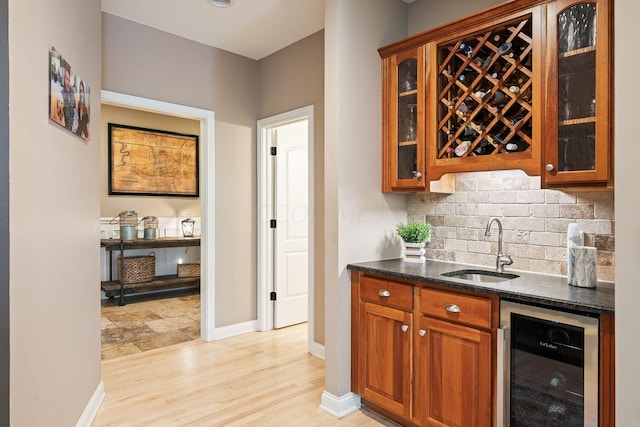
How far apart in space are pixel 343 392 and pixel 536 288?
52.8 inches

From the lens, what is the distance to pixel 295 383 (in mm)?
2916

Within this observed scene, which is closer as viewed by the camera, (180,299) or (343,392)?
(343,392)

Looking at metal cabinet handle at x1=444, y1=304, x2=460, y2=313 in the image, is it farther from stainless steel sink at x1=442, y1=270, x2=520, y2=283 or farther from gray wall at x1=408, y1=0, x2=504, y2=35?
gray wall at x1=408, y1=0, x2=504, y2=35

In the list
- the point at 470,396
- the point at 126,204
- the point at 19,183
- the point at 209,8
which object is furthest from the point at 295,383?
the point at 126,204

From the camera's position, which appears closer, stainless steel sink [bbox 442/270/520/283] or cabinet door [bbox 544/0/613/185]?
cabinet door [bbox 544/0/613/185]

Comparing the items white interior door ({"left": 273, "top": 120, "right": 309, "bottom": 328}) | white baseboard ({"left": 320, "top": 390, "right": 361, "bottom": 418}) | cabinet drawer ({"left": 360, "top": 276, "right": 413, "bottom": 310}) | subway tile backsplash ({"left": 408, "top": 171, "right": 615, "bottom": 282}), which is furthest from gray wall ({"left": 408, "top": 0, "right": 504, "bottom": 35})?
white baseboard ({"left": 320, "top": 390, "right": 361, "bottom": 418})

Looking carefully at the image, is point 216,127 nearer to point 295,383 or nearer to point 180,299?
point 295,383

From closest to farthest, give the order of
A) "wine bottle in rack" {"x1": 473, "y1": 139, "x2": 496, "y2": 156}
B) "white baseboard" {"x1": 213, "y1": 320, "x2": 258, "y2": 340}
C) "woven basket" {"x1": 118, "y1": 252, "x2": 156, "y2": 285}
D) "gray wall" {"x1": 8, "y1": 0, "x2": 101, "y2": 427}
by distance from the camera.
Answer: "gray wall" {"x1": 8, "y1": 0, "x2": 101, "y2": 427} → "wine bottle in rack" {"x1": 473, "y1": 139, "x2": 496, "y2": 156} → "white baseboard" {"x1": 213, "y1": 320, "x2": 258, "y2": 340} → "woven basket" {"x1": 118, "y1": 252, "x2": 156, "y2": 285}

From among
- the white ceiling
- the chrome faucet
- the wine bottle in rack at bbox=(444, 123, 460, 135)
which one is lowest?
the chrome faucet

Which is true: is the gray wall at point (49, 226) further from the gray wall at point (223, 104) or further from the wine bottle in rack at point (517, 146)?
the wine bottle in rack at point (517, 146)

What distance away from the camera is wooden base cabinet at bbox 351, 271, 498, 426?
1912 millimetres

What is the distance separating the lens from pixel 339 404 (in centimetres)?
247

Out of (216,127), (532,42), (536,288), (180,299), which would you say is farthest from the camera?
(180,299)

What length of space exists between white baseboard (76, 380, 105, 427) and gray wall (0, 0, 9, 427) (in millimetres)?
1007
